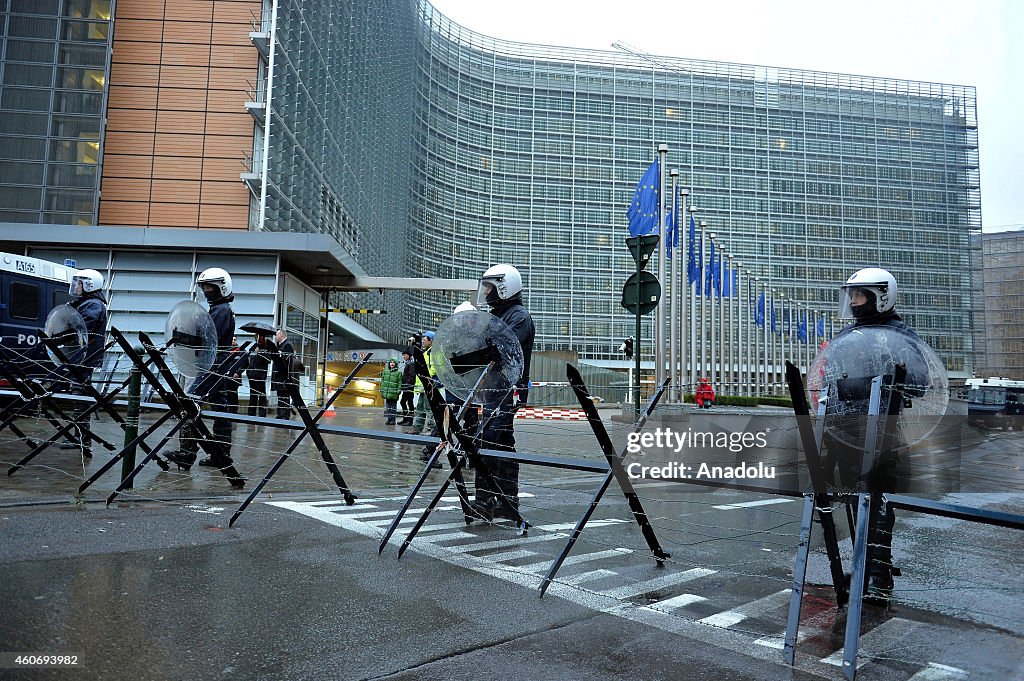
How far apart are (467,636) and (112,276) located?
2199 cm

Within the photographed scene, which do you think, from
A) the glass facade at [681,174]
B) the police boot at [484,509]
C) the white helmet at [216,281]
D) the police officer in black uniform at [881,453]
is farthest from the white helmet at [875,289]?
the glass facade at [681,174]

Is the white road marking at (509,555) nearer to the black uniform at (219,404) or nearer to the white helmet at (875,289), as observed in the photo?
the white helmet at (875,289)

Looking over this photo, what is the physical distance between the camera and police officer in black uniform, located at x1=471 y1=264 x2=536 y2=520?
5465mm

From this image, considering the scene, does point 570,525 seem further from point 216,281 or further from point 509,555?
point 216,281

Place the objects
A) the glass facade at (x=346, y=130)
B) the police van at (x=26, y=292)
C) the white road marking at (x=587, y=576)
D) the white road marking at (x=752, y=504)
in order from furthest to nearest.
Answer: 1. the glass facade at (x=346, y=130)
2. the police van at (x=26, y=292)
3. the white road marking at (x=752, y=504)
4. the white road marking at (x=587, y=576)

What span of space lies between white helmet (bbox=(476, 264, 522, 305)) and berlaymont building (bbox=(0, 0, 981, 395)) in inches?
770

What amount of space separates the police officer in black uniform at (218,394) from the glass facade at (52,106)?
17962 millimetres

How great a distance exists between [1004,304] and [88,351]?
106161 mm

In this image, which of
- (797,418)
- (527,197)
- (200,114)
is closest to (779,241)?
(527,197)

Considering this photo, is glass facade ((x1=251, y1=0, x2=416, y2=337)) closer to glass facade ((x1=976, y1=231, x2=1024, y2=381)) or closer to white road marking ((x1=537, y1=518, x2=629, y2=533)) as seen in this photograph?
white road marking ((x1=537, y1=518, x2=629, y2=533))

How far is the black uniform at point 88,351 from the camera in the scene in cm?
838

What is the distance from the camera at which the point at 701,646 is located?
3.44 meters

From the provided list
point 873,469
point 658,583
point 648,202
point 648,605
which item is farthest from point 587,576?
point 648,202

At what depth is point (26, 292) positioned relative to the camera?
15930mm
